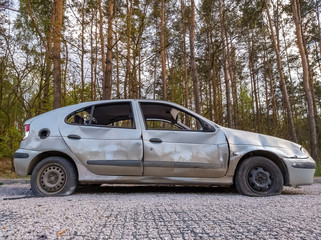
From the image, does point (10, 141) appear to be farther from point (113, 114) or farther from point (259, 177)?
point (259, 177)

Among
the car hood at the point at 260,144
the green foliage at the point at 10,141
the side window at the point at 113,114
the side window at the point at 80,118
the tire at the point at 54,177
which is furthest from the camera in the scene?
the green foliage at the point at 10,141

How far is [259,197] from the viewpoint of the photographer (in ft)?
13.5

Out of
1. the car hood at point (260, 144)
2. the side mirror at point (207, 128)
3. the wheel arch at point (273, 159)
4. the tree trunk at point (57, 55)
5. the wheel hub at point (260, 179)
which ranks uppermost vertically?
the tree trunk at point (57, 55)

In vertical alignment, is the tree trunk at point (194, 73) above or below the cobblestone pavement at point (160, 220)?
above

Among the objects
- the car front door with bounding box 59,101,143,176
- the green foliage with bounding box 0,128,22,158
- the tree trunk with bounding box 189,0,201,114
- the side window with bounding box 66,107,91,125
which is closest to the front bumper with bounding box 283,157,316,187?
the car front door with bounding box 59,101,143,176

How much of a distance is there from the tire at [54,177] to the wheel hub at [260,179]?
113 inches

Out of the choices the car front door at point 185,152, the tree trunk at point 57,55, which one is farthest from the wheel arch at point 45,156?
the tree trunk at point 57,55

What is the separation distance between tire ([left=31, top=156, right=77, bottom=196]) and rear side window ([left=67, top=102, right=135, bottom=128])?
0.74 m

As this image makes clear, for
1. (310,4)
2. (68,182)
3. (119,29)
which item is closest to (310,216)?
(68,182)

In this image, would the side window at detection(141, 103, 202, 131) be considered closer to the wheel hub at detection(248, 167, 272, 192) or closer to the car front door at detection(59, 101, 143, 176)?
the car front door at detection(59, 101, 143, 176)

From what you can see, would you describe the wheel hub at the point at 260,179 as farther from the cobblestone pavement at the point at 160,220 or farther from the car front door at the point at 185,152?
the cobblestone pavement at the point at 160,220

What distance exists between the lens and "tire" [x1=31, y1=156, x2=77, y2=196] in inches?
169

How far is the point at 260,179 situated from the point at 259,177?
0.12 ft

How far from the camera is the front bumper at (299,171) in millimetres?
4375
